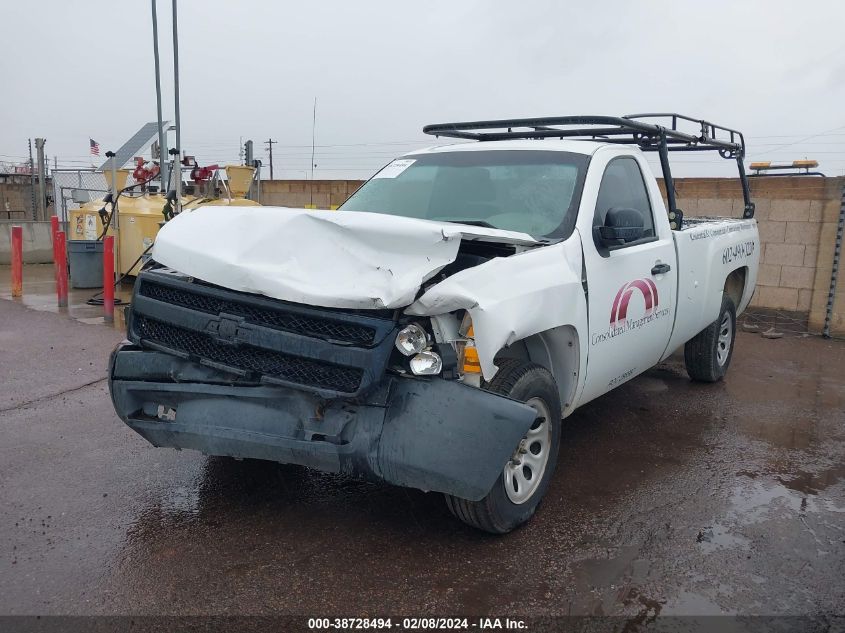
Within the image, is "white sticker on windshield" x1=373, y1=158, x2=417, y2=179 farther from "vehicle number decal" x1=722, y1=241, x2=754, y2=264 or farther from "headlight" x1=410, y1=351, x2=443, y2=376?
"vehicle number decal" x1=722, y1=241, x2=754, y2=264

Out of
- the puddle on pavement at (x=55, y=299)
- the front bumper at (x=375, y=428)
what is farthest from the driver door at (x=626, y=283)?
the puddle on pavement at (x=55, y=299)

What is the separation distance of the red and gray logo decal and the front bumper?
1.38m

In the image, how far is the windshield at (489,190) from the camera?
14.1ft

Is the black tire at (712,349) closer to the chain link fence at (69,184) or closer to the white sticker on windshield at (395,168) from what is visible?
the white sticker on windshield at (395,168)

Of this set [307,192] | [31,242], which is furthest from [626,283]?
[31,242]

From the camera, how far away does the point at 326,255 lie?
3.29 m

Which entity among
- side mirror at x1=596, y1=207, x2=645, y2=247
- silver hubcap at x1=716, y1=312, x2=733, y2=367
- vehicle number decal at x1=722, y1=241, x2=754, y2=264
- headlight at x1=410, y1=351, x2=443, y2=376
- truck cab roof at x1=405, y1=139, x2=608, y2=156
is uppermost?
truck cab roof at x1=405, y1=139, x2=608, y2=156

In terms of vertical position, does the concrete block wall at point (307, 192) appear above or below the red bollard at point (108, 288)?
above

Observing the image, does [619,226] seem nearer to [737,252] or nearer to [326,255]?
[326,255]

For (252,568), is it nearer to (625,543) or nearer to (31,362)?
(625,543)

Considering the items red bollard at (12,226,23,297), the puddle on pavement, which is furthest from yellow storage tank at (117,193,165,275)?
red bollard at (12,226,23,297)

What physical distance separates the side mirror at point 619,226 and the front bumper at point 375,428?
4.65 ft

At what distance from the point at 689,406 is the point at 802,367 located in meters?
2.36

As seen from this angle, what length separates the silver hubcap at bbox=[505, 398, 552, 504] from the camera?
11.7 feet
